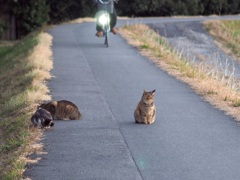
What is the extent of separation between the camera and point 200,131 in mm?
10828

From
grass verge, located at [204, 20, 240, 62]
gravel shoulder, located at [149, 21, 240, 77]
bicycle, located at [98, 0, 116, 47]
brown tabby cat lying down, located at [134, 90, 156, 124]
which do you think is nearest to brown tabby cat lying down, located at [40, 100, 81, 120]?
brown tabby cat lying down, located at [134, 90, 156, 124]

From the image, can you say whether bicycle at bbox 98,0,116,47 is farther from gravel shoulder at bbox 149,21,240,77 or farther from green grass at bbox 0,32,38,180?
green grass at bbox 0,32,38,180

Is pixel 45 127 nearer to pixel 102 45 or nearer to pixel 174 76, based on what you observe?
pixel 174 76

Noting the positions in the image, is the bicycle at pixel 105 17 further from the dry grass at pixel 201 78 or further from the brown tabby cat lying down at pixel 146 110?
the brown tabby cat lying down at pixel 146 110

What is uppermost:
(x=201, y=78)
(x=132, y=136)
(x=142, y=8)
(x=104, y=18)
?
(x=104, y=18)

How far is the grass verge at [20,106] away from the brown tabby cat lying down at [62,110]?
393 millimetres

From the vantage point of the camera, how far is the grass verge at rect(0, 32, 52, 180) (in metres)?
9.16

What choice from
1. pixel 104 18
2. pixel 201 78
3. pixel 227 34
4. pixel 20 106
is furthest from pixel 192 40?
pixel 20 106

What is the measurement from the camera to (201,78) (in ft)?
53.5

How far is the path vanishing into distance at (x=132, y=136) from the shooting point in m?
8.58

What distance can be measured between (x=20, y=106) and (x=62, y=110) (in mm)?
1519

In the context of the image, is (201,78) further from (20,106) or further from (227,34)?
(227,34)

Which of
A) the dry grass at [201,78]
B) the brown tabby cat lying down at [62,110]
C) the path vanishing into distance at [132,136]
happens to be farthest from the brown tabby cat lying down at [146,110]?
the dry grass at [201,78]

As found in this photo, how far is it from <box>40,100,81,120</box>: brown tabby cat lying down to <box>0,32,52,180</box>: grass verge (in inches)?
15.5
